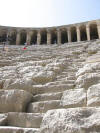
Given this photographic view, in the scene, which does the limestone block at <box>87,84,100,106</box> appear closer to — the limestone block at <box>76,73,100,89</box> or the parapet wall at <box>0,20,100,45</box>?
the limestone block at <box>76,73,100,89</box>

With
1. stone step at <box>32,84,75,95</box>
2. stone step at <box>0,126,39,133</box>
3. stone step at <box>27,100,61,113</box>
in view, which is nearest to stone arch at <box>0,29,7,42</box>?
stone step at <box>32,84,75,95</box>

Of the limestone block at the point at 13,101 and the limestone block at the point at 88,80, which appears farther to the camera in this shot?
the limestone block at the point at 88,80

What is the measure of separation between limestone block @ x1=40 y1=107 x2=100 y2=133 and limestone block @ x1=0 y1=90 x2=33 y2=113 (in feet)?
3.88

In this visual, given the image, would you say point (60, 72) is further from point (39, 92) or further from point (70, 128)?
point (70, 128)

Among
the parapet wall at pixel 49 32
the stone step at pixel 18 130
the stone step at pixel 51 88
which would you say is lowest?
the stone step at pixel 18 130

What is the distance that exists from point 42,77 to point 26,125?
2.50 m

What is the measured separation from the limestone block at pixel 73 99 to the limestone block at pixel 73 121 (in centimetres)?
86

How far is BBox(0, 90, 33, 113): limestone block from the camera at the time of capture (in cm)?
343

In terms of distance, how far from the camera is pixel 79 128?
201 cm

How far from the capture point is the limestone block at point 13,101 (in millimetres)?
3432

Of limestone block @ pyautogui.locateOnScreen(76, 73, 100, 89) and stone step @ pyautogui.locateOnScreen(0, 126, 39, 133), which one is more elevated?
limestone block @ pyautogui.locateOnScreen(76, 73, 100, 89)

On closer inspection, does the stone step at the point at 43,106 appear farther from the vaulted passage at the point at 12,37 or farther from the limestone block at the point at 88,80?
the vaulted passage at the point at 12,37

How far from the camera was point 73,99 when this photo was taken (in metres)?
3.31

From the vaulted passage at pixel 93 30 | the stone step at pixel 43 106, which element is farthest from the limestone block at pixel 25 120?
the vaulted passage at pixel 93 30
